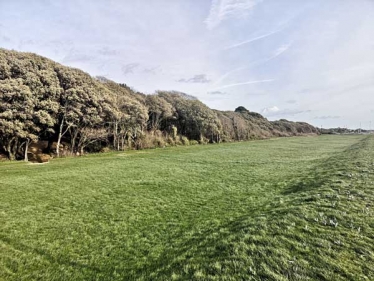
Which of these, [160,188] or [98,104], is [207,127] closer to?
[98,104]

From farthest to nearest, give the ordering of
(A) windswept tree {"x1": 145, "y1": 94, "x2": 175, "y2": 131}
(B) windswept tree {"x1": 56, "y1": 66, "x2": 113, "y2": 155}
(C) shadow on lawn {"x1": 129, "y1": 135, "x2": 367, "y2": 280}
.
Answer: (A) windswept tree {"x1": 145, "y1": 94, "x2": 175, "y2": 131}
(B) windswept tree {"x1": 56, "y1": 66, "x2": 113, "y2": 155}
(C) shadow on lawn {"x1": 129, "y1": 135, "x2": 367, "y2": 280}

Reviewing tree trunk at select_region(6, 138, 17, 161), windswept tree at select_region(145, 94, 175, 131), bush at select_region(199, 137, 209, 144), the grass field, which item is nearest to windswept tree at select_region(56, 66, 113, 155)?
tree trunk at select_region(6, 138, 17, 161)

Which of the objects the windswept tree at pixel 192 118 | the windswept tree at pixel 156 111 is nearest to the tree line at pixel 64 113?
the windswept tree at pixel 156 111

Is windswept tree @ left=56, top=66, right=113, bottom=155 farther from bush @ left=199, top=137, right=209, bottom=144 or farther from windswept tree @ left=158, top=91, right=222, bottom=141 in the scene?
bush @ left=199, top=137, right=209, bottom=144

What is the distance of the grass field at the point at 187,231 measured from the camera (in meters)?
4.34

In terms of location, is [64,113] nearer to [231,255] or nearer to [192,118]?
[231,255]

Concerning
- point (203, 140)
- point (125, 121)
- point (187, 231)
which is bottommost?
point (187, 231)

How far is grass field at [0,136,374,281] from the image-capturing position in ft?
14.2

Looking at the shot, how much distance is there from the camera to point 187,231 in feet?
21.7

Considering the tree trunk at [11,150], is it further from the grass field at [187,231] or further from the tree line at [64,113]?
the grass field at [187,231]

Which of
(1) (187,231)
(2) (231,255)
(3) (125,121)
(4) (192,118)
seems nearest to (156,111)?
(3) (125,121)

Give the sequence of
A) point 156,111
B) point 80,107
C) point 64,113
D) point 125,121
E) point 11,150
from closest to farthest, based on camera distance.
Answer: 1. point 11,150
2. point 64,113
3. point 80,107
4. point 125,121
5. point 156,111

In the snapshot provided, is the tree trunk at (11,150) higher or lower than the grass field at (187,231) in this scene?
higher

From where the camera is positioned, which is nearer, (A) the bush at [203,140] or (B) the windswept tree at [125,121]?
(B) the windswept tree at [125,121]
